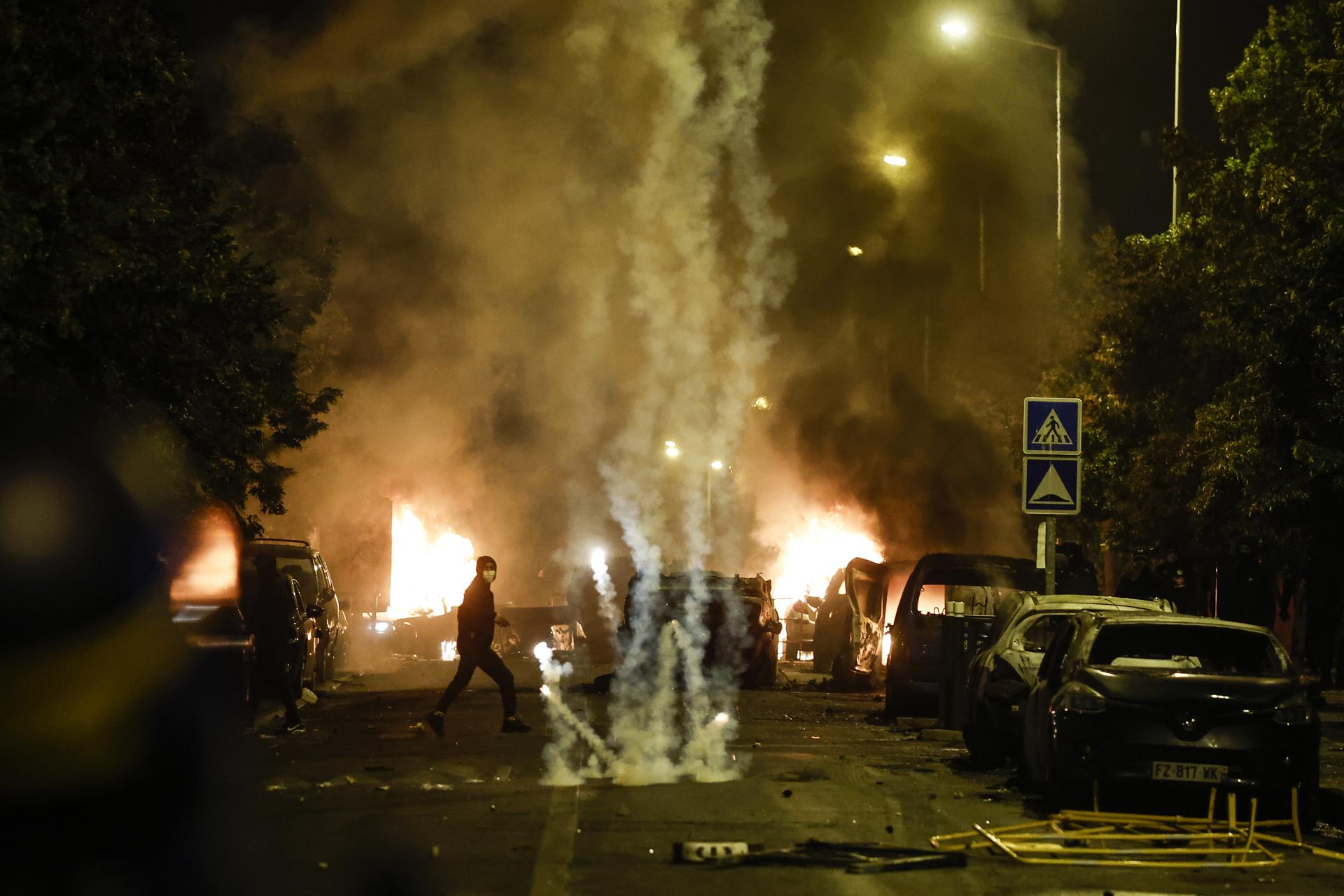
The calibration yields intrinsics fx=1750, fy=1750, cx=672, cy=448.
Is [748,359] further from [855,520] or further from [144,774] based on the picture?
[144,774]

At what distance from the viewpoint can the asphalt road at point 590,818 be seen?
774cm

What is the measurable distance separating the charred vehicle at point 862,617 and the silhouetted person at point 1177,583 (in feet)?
9.92

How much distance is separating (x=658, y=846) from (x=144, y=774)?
3.93 metres

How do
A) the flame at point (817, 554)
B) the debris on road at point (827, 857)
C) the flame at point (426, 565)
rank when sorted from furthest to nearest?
the flame at point (426, 565) < the flame at point (817, 554) < the debris on road at point (827, 857)

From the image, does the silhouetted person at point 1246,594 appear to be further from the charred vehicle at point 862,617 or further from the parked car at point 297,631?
the parked car at point 297,631

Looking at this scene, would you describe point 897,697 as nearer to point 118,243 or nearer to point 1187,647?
point 1187,647

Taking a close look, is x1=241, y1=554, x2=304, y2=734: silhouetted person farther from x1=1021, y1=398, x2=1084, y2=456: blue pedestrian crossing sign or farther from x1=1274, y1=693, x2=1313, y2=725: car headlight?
x1=1274, y1=693, x2=1313, y2=725: car headlight

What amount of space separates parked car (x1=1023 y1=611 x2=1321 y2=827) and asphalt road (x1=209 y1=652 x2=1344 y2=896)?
0.46m

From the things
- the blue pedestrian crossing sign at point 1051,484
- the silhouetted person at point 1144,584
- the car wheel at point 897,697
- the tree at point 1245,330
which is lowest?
the car wheel at point 897,697

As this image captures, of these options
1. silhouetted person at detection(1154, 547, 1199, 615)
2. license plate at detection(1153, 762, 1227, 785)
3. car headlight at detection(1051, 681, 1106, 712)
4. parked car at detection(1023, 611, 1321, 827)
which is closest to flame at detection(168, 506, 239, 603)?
car headlight at detection(1051, 681, 1106, 712)

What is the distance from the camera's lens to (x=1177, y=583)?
20.8 m

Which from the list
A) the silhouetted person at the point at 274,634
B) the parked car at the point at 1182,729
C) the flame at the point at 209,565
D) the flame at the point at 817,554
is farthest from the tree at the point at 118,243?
the flame at the point at 817,554

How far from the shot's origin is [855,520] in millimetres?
41531

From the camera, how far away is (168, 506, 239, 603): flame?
1480 centimetres
